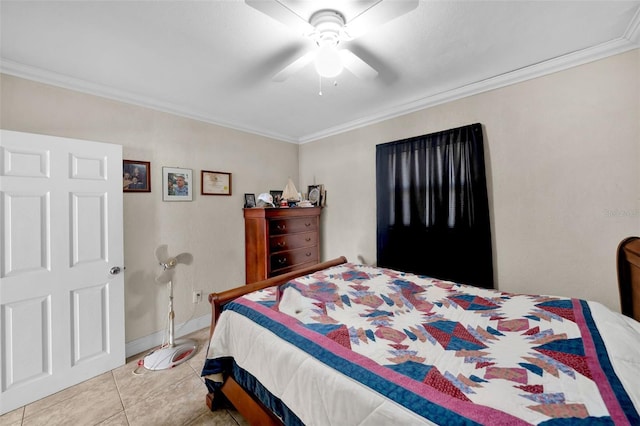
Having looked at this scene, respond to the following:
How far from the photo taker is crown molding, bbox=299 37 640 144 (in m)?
1.80

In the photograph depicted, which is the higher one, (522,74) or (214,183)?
(522,74)

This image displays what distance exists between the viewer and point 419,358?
1.12 m

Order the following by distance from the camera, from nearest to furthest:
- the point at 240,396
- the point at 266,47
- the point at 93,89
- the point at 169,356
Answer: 1. the point at 240,396
2. the point at 266,47
3. the point at 93,89
4. the point at 169,356

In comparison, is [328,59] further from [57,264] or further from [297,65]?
[57,264]

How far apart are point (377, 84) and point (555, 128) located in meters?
1.52

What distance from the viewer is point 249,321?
5.00ft

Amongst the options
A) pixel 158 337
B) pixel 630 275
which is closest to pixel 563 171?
A: pixel 630 275

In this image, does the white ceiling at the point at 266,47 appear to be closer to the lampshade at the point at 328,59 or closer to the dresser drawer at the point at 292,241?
the lampshade at the point at 328,59

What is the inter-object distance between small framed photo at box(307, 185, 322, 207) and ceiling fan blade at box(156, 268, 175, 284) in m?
2.04

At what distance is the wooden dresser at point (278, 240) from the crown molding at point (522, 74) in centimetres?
156

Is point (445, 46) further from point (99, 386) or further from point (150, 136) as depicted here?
point (99, 386)

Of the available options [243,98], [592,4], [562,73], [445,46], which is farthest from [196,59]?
[562,73]

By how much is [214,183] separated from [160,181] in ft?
1.94

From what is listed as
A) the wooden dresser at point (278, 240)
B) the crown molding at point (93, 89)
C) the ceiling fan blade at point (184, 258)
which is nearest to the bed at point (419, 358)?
the ceiling fan blade at point (184, 258)
